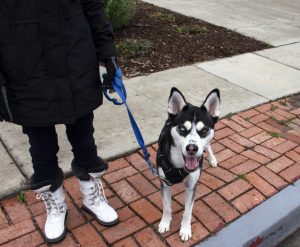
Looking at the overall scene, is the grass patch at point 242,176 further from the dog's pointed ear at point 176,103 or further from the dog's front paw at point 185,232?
the dog's pointed ear at point 176,103

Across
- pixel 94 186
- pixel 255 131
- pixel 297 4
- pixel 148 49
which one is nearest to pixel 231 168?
pixel 255 131

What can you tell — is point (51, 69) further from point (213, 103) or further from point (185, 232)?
point (185, 232)

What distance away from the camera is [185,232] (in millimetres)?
2754

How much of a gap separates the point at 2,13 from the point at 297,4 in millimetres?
9902

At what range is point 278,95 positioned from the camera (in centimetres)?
495

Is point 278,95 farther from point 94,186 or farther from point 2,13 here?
point 2,13

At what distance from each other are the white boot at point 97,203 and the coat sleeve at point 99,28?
0.89 m

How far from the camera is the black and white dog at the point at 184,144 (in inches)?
92.4

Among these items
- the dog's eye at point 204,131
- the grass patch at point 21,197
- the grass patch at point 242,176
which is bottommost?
the grass patch at point 21,197

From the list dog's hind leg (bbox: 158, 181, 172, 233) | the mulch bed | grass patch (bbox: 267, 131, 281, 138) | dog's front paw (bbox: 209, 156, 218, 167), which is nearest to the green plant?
the mulch bed

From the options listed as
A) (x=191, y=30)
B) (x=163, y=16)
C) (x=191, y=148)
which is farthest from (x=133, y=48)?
(x=191, y=148)

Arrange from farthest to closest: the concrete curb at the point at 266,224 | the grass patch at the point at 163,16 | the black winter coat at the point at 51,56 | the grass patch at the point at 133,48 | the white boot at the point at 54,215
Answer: the grass patch at the point at 163,16
the grass patch at the point at 133,48
the concrete curb at the point at 266,224
the white boot at the point at 54,215
the black winter coat at the point at 51,56

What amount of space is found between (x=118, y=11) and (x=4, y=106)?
4.85 meters

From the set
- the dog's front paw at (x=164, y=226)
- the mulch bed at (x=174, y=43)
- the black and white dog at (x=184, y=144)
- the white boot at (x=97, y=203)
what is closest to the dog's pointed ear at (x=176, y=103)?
the black and white dog at (x=184, y=144)
